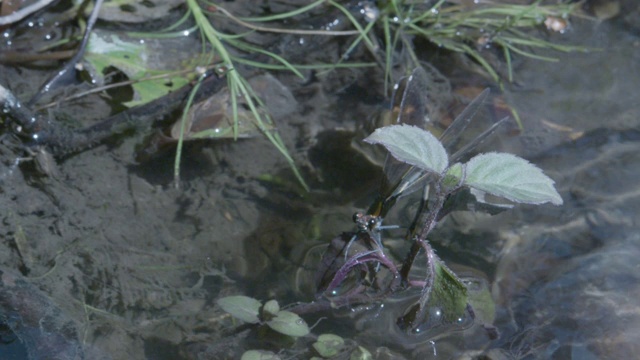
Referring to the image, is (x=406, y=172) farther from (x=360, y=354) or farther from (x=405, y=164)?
(x=360, y=354)

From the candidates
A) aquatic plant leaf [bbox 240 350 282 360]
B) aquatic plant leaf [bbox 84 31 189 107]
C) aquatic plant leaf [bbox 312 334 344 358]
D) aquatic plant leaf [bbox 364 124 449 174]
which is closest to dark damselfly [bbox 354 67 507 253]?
aquatic plant leaf [bbox 364 124 449 174]

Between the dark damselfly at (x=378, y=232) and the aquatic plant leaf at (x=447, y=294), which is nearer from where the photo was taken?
the aquatic plant leaf at (x=447, y=294)

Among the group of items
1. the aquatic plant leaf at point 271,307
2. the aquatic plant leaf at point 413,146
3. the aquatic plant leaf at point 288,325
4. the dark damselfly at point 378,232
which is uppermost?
the aquatic plant leaf at point 413,146

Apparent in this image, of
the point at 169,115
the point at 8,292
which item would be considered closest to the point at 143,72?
the point at 169,115

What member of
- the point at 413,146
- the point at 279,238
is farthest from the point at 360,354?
the point at 413,146

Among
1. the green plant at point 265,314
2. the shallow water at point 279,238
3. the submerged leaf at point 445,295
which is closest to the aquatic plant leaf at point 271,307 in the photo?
the green plant at point 265,314

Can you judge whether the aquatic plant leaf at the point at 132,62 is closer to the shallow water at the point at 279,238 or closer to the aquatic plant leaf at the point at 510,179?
the shallow water at the point at 279,238

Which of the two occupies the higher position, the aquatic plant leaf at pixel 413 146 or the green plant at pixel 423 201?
the aquatic plant leaf at pixel 413 146
